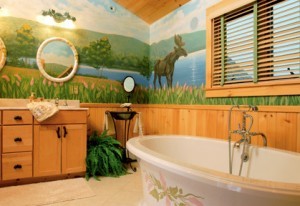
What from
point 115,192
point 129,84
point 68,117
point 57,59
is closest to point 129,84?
point 129,84

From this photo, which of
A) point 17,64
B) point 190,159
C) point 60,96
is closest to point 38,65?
point 17,64

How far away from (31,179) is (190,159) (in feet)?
6.00

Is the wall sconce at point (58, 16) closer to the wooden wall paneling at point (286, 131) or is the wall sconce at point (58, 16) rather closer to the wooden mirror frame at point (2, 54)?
the wooden mirror frame at point (2, 54)

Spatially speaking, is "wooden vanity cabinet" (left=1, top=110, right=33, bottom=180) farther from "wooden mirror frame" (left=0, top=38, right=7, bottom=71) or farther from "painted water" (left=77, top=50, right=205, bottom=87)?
"painted water" (left=77, top=50, right=205, bottom=87)

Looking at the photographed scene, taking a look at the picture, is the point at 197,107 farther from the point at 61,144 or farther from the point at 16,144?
the point at 16,144

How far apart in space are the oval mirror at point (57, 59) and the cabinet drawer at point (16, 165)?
3.78 ft

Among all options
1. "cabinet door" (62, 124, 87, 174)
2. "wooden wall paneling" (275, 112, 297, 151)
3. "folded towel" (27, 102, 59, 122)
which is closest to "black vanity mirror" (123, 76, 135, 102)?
"cabinet door" (62, 124, 87, 174)

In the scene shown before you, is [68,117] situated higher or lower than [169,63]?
lower

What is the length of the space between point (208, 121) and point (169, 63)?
1.24 m

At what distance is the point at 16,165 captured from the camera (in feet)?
7.75

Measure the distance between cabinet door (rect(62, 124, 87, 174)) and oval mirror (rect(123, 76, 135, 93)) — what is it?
3.54 feet

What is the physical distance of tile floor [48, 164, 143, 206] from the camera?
2.02 meters

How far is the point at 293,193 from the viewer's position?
86 centimetres

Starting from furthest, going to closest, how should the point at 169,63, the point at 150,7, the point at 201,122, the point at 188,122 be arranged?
1. the point at 150,7
2. the point at 169,63
3. the point at 188,122
4. the point at 201,122
